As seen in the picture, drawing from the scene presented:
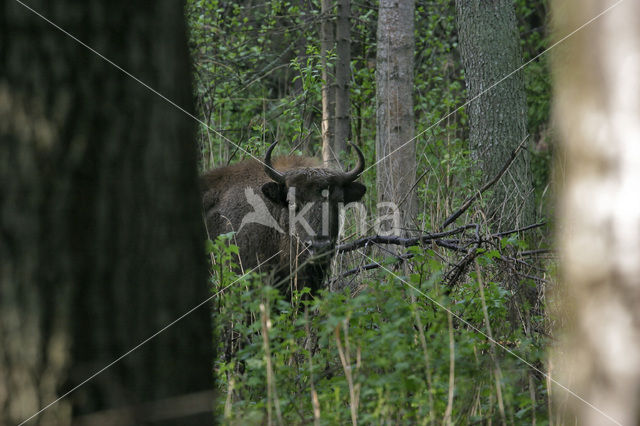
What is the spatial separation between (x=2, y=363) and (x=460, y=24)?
7.01 m

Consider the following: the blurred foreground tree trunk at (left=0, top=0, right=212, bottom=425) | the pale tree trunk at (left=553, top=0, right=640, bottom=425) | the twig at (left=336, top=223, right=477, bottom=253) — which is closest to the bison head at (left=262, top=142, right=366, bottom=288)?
the twig at (left=336, top=223, right=477, bottom=253)

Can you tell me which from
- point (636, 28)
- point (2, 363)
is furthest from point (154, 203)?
point (636, 28)

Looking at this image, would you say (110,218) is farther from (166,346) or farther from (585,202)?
(585,202)

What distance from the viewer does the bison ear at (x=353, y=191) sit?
26.1 ft

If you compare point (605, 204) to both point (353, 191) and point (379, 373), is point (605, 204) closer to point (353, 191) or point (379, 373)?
point (379, 373)

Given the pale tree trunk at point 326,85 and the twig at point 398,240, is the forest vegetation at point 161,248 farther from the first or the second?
the pale tree trunk at point 326,85

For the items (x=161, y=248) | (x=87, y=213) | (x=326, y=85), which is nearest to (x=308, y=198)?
(x=326, y=85)

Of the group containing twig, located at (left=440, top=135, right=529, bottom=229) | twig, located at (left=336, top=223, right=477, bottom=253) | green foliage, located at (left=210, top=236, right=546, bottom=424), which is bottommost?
A: green foliage, located at (left=210, top=236, right=546, bottom=424)

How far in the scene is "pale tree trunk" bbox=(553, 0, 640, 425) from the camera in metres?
1.81

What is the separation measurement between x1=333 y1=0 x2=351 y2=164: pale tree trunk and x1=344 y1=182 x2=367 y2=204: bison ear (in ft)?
4.88

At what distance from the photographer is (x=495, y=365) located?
3.22 metres

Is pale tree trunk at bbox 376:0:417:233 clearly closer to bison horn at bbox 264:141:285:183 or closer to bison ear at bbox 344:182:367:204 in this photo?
bison ear at bbox 344:182:367:204

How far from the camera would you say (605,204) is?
1.84m

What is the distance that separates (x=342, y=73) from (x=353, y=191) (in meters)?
2.29
